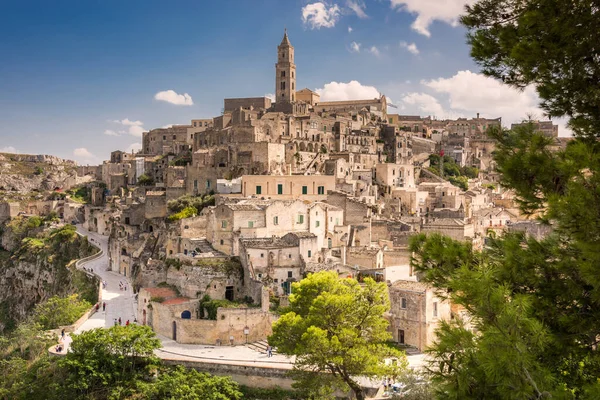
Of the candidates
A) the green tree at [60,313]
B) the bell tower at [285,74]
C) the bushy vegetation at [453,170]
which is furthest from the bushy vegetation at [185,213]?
the bell tower at [285,74]

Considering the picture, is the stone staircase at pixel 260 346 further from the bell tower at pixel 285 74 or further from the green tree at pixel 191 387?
the bell tower at pixel 285 74

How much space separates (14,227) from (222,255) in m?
47.9

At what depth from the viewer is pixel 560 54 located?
28.0ft

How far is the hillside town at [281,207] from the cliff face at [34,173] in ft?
23.8

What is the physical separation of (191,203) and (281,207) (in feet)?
47.0

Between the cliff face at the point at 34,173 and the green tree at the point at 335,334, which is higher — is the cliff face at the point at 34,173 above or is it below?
above

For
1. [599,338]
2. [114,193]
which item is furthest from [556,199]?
[114,193]

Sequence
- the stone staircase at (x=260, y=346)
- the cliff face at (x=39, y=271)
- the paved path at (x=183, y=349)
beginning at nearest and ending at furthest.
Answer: the paved path at (x=183, y=349) → the stone staircase at (x=260, y=346) → the cliff face at (x=39, y=271)

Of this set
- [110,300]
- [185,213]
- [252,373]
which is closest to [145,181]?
[185,213]

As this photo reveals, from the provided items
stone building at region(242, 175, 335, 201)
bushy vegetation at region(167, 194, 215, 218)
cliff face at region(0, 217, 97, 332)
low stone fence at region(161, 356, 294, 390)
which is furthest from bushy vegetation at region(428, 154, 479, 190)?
low stone fence at region(161, 356, 294, 390)

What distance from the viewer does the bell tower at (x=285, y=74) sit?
89.8 metres

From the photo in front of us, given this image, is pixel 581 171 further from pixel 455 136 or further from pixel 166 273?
pixel 455 136

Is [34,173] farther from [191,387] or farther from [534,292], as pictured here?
[534,292]

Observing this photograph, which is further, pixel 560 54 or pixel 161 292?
pixel 161 292
